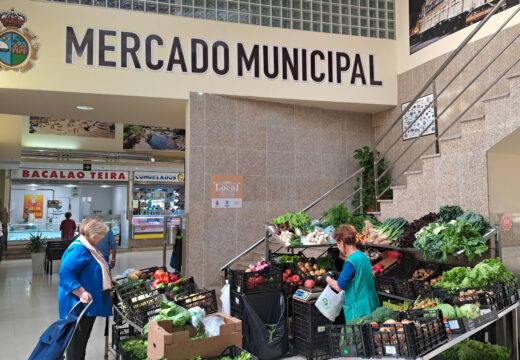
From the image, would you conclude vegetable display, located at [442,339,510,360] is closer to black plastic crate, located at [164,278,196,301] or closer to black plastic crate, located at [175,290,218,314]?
black plastic crate, located at [175,290,218,314]

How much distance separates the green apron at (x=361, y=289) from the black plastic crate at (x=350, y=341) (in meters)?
1.00

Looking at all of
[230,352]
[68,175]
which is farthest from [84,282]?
[68,175]

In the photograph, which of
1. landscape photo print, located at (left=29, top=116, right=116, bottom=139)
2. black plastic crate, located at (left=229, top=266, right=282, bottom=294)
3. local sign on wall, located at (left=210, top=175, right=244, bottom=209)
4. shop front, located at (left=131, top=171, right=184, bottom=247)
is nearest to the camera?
black plastic crate, located at (left=229, top=266, right=282, bottom=294)

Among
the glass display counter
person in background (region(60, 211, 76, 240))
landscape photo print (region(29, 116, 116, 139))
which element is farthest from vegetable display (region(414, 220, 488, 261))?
the glass display counter

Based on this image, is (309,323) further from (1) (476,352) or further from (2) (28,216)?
(2) (28,216)

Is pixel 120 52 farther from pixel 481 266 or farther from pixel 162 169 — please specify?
pixel 162 169

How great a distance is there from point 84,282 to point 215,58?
4.59m

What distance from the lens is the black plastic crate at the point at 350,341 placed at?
2441mm

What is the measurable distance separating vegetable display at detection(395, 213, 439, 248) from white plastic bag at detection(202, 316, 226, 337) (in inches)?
95.1

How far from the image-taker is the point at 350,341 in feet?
8.14

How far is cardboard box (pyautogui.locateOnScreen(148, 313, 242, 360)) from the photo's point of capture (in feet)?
8.75

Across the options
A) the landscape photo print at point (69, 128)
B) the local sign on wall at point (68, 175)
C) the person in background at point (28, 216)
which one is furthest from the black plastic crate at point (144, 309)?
the person in background at point (28, 216)

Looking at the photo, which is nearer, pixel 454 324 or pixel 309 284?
pixel 454 324

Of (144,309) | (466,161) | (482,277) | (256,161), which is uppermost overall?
(256,161)
